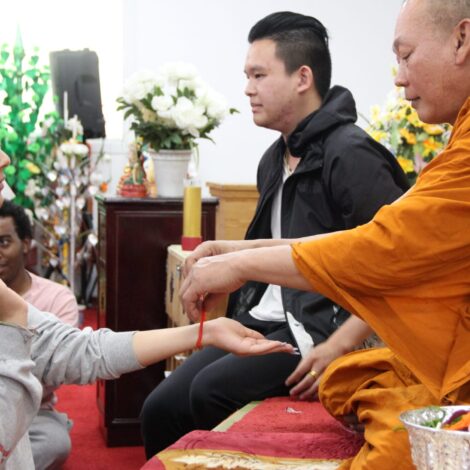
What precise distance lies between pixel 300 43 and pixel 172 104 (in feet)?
3.43

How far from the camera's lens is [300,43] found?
2.69 meters

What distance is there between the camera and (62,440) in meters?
3.21

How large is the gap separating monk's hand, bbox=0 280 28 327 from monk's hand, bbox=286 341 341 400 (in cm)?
82

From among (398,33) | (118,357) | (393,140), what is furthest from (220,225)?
(398,33)

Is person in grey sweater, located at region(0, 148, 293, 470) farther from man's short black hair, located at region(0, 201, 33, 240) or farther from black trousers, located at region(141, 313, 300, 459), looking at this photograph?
man's short black hair, located at region(0, 201, 33, 240)

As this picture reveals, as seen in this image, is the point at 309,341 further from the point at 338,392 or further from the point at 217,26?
the point at 217,26

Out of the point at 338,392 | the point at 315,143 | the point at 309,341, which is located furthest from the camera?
the point at 315,143

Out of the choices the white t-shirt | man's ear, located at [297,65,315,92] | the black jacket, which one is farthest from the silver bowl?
man's ear, located at [297,65,315,92]

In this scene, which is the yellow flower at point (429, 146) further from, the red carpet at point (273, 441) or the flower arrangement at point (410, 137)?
the red carpet at point (273, 441)

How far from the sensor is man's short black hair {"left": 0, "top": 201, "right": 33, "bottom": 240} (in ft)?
11.2

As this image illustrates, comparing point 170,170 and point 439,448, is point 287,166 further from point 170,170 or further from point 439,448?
point 439,448

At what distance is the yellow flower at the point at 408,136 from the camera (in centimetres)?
328

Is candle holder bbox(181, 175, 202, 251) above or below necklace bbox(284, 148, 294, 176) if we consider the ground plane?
below

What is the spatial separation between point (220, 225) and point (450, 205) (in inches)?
114
